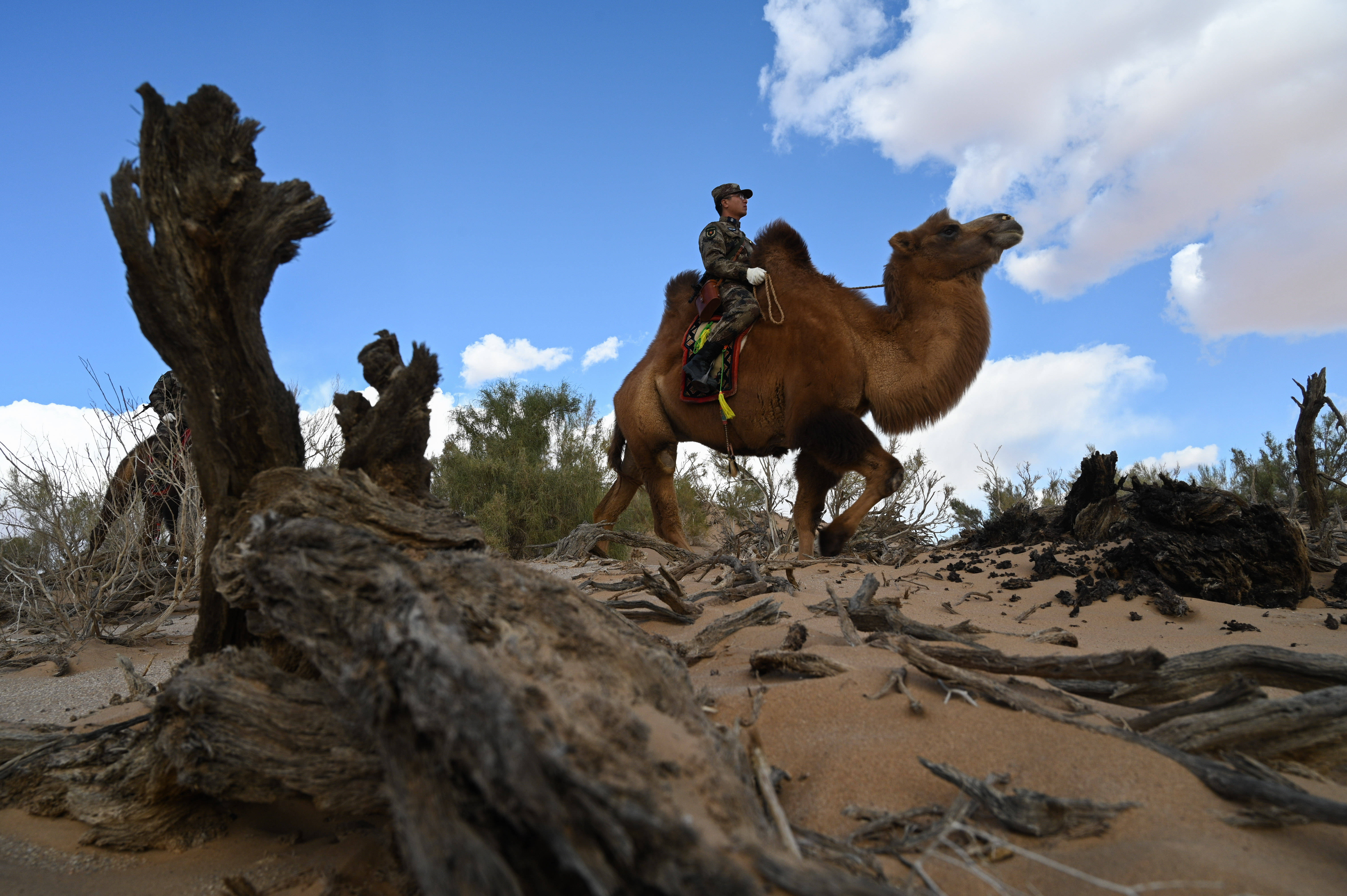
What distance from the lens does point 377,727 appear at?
3.59 feet

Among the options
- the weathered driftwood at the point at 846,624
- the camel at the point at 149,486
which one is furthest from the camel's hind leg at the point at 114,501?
the weathered driftwood at the point at 846,624

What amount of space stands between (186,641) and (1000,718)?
16.6 ft

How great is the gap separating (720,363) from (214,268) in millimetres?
4926

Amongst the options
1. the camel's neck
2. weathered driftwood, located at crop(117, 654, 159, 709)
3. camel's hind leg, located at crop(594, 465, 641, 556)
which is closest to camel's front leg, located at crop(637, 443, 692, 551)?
camel's hind leg, located at crop(594, 465, 641, 556)

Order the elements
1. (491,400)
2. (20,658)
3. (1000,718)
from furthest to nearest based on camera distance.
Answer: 1. (491,400)
2. (20,658)
3. (1000,718)

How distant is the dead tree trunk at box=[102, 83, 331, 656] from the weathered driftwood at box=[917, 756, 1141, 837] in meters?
1.98

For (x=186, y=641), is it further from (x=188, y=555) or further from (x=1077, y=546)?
(x=1077, y=546)

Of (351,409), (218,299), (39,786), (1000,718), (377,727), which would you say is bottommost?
(39,786)

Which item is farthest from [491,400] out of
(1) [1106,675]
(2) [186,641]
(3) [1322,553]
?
(1) [1106,675]

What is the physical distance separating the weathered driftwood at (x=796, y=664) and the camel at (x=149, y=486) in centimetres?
438

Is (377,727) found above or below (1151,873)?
above

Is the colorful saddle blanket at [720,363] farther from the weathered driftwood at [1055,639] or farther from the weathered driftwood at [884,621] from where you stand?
the weathered driftwood at [1055,639]

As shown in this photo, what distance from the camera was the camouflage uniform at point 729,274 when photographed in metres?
6.47

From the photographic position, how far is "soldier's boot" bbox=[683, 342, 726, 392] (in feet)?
21.8
